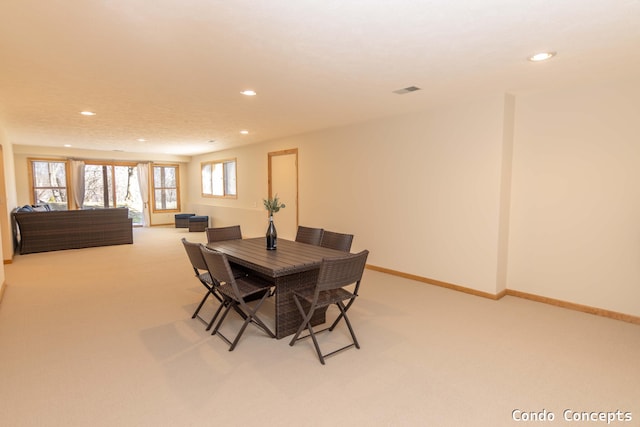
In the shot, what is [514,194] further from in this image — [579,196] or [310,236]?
[310,236]

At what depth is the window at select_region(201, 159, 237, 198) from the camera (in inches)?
352

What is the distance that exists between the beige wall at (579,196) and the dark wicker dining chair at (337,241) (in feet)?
6.81

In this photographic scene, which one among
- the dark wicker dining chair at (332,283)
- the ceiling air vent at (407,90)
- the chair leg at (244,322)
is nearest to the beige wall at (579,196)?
the ceiling air vent at (407,90)

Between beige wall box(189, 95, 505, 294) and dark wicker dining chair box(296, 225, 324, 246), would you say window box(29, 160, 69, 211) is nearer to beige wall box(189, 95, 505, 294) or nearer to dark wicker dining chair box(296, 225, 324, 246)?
beige wall box(189, 95, 505, 294)

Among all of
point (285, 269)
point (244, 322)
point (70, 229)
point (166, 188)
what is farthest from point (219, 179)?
point (285, 269)

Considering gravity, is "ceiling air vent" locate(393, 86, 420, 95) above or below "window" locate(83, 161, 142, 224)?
above

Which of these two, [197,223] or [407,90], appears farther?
[197,223]

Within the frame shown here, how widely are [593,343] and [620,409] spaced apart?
38.0 inches

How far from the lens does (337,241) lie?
11.9ft

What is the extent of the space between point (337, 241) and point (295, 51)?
1.94 m

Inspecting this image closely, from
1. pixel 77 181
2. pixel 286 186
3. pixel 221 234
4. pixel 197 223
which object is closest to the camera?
pixel 221 234

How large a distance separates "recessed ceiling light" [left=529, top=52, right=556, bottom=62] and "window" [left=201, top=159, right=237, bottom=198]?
282 inches

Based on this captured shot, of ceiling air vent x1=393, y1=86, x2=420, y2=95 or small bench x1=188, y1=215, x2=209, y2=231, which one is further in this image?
small bench x1=188, y1=215, x2=209, y2=231

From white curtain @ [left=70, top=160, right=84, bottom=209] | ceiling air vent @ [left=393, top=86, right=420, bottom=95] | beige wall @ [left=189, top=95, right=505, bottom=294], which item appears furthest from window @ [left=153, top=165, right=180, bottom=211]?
ceiling air vent @ [left=393, top=86, right=420, bottom=95]
